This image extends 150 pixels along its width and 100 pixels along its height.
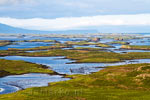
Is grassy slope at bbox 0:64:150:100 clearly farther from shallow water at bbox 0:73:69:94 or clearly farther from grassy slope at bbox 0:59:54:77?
grassy slope at bbox 0:59:54:77

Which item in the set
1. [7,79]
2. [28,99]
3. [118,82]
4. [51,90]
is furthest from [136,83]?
[7,79]

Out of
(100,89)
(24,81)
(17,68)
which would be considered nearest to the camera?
(100,89)

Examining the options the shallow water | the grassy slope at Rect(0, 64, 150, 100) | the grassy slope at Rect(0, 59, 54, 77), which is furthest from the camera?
the grassy slope at Rect(0, 59, 54, 77)

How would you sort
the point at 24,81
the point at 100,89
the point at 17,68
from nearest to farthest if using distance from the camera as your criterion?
the point at 100,89, the point at 24,81, the point at 17,68

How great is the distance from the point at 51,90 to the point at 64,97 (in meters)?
14.4

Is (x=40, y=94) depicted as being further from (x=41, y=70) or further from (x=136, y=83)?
(x=41, y=70)

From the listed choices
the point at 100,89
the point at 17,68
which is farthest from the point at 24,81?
the point at 100,89

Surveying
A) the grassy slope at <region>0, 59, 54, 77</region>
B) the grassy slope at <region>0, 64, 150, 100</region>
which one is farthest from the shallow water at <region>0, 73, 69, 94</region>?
the grassy slope at <region>0, 64, 150, 100</region>

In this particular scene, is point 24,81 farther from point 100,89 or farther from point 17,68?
point 100,89

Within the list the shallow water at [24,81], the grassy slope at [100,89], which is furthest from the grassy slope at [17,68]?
the grassy slope at [100,89]

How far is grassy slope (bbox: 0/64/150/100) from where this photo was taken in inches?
3243

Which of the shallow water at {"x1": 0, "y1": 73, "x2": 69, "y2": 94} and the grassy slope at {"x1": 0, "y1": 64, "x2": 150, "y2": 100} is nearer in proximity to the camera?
the grassy slope at {"x1": 0, "y1": 64, "x2": 150, "y2": 100}

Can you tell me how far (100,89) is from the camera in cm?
9731

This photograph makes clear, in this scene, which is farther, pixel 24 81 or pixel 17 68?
pixel 17 68
